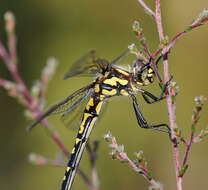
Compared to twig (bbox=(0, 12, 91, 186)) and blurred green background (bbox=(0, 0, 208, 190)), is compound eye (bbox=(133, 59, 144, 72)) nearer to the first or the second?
twig (bbox=(0, 12, 91, 186))

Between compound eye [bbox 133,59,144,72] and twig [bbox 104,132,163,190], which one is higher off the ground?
compound eye [bbox 133,59,144,72]

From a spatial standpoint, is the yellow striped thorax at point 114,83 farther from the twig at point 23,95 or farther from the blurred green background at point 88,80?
the blurred green background at point 88,80

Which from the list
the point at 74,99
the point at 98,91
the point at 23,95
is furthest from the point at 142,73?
the point at 23,95

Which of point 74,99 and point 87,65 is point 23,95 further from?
point 87,65

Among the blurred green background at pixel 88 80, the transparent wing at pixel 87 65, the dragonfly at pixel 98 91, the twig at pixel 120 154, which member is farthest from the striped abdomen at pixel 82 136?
the blurred green background at pixel 88 80

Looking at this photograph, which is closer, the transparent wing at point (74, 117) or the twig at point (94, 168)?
the twig at point (94, 168)

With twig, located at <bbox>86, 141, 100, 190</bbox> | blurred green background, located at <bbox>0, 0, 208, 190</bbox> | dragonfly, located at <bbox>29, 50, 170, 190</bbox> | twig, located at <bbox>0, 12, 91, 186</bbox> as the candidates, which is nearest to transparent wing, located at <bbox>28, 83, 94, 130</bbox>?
dragonfly, located at <bbox>29, 50, 170, 190</bbox>
